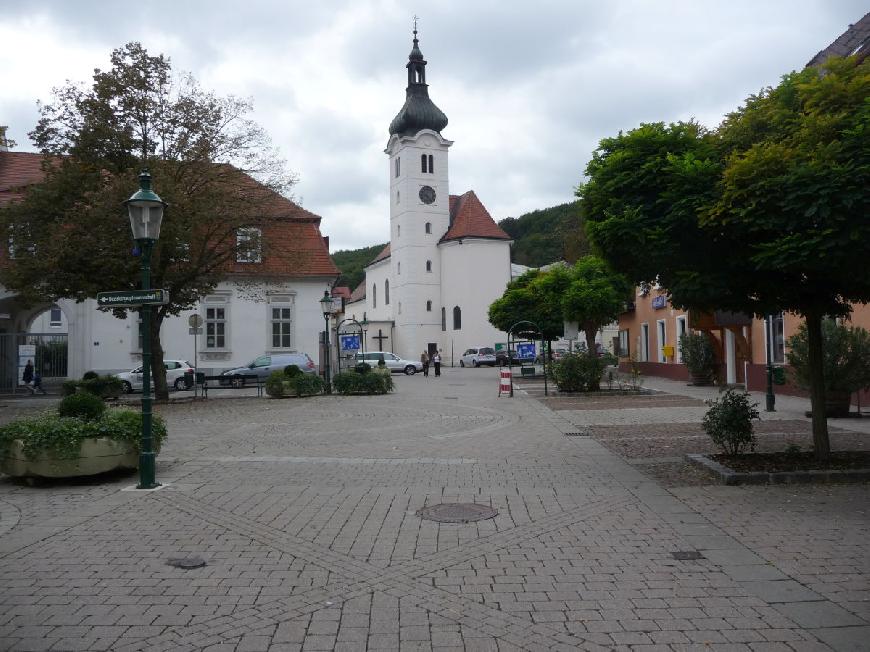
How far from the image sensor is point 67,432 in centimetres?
946

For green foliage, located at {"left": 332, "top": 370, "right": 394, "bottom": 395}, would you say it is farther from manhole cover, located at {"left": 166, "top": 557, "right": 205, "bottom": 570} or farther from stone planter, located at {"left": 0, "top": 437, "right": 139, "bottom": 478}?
manhole cover, located at {"left": 166, "top": 557, "right": 205, "bottom": 570}

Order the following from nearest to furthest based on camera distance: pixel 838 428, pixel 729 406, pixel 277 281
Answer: pixel 729 406
pixel 838 428
pixel 277 281

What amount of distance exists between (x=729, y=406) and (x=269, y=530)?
6170 mm

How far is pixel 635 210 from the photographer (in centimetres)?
906

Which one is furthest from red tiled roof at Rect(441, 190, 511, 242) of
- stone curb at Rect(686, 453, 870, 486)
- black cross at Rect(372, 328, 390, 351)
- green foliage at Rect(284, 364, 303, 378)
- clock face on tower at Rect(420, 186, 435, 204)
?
stone curb at Rect(686, 453, 870, 486)

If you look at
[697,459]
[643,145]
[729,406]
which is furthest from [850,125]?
[697,459]

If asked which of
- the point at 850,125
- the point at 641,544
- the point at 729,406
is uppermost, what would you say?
the point at 850,125

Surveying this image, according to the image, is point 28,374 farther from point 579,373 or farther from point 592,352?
point 592,352

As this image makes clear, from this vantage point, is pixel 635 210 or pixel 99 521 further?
pixel 635 210

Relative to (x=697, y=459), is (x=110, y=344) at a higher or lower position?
higher

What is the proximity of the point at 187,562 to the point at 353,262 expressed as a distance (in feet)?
392

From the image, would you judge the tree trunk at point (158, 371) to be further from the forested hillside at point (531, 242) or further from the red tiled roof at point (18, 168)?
the forested hillside at point (531, 242)

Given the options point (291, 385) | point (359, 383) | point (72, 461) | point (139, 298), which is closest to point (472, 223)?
point (359, 383)

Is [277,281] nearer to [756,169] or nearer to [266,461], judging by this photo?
[266,461]
